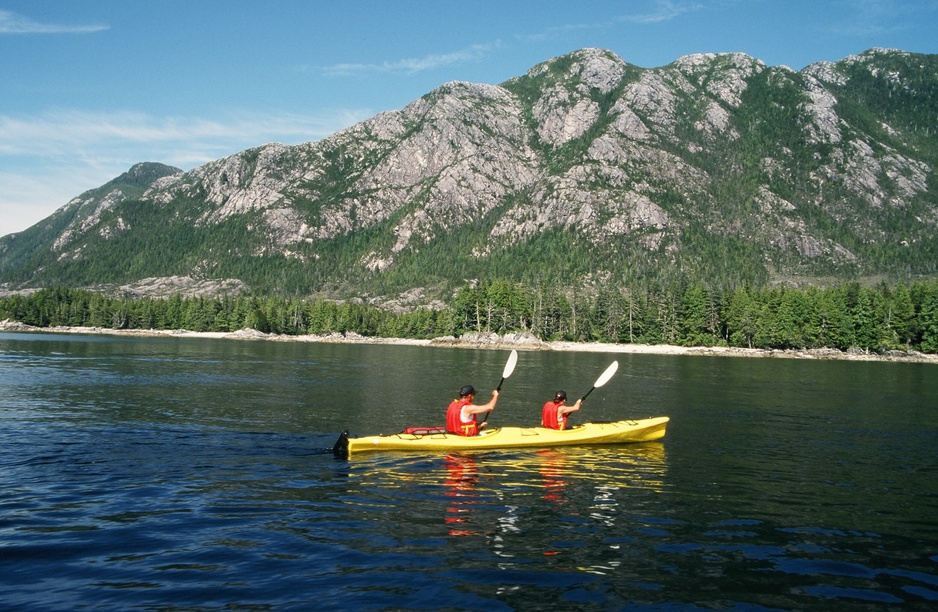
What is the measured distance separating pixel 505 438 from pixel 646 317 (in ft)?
454

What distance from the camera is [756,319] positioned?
458 feet

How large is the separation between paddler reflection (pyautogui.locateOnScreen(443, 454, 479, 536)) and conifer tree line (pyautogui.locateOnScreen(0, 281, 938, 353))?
12983 cm

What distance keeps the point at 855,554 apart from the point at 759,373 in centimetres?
7116

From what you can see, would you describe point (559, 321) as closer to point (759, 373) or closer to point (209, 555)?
point (759, 373)

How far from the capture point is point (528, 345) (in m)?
157

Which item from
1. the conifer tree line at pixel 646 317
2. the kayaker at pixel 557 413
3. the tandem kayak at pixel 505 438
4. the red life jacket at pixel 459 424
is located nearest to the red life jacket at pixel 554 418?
the kayaker at pixel 557 413

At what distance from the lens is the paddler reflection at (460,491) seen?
53.7 ft

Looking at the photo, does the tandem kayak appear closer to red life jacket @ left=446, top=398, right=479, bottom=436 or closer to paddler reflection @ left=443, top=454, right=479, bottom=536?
red life jacket @ left=446, top=398, right=479, bottom=436

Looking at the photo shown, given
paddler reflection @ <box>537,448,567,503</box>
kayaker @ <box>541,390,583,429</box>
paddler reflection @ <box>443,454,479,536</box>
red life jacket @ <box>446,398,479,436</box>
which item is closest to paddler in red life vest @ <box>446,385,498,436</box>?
red life jacket @ <box>446,398,479,436</box>

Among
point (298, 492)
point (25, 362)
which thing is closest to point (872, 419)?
point (298, 492)

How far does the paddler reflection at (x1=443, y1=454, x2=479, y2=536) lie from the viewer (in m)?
16.4

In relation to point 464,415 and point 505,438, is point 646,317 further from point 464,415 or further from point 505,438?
point 464,415

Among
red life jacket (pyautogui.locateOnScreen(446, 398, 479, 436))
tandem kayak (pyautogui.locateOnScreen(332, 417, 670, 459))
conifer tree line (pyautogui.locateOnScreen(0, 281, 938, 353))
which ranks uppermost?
conifer tree line (pyautogui.locateOnScreen(0, 281, 938, 353))

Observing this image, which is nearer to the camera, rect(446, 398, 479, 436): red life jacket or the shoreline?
rect(446, 398, 479, 436): red life jacket
